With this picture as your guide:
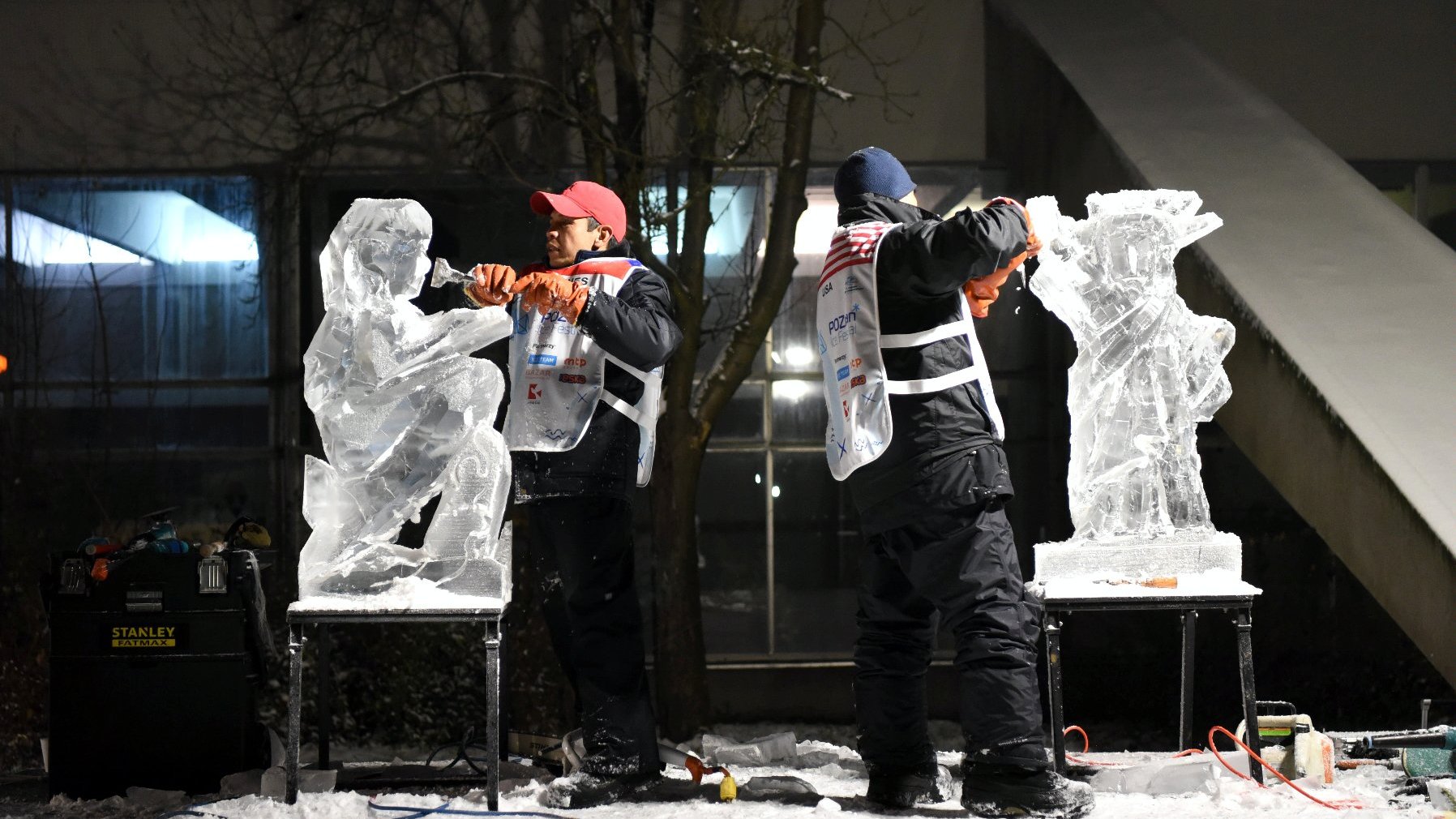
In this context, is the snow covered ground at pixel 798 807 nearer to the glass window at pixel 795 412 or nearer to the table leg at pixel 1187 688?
the table leg at pixel 1187 688

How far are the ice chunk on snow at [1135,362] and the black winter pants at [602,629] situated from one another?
1.30m

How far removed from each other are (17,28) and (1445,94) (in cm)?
789

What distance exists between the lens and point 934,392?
331cm

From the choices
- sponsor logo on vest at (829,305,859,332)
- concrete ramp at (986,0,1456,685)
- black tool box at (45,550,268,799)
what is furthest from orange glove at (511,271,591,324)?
→ concrete ramp at (986,0,1456,685)

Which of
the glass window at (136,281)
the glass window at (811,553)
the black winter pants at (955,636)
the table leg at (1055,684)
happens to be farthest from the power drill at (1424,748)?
the glass window at (136,281)

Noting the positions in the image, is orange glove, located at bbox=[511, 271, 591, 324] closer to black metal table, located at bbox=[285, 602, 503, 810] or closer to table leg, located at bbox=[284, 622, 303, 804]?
black metal table, located at bbox=[285, 602, 503, 810]

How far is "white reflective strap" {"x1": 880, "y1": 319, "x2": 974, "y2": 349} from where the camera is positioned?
11.0 feet

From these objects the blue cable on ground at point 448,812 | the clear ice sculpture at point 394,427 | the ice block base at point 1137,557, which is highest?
the clear ice sculpture at point 394,427

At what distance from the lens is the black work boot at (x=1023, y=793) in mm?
3166

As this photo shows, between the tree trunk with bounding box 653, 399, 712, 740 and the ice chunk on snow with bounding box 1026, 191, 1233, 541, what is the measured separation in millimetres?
2666

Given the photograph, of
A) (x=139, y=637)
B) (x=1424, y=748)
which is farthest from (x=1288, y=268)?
(x=139, y=637)

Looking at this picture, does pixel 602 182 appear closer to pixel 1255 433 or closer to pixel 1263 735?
pixel 1255 433

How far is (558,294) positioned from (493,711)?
3.56 ft

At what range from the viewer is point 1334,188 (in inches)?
237
